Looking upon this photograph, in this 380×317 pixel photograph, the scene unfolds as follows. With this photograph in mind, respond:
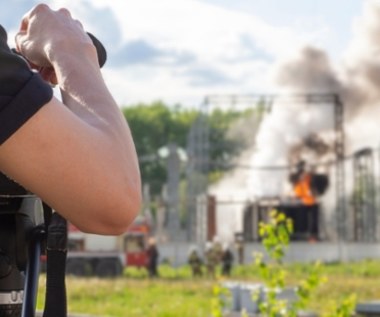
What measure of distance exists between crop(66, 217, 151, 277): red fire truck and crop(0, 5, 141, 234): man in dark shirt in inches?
1364

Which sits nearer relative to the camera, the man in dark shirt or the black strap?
the man in dark shirt

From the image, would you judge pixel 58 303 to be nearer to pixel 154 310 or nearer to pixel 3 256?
pixel 3 256

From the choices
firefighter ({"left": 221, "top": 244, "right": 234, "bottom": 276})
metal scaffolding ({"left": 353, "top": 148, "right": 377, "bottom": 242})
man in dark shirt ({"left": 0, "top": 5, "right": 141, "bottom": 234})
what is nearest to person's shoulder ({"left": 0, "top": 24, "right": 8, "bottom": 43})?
man in dark shirt ({"left": 0, "top": 5, "right": 141, "bottom": 234})

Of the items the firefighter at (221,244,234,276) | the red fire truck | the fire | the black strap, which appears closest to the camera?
the black strap

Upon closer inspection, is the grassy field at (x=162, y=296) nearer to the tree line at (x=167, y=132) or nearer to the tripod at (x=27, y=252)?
the tripod at (x=27, y=252)

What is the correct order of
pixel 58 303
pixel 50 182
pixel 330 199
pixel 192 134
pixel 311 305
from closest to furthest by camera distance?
pixel 50 182 < pixel 58 303 < pixel 311 305 < pixel 192 134 < pixel 330 199

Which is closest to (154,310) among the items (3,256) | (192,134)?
(3,256)

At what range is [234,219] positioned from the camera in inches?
1869

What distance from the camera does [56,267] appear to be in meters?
1.49

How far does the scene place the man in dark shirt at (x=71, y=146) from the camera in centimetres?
133

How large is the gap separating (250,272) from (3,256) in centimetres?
3399

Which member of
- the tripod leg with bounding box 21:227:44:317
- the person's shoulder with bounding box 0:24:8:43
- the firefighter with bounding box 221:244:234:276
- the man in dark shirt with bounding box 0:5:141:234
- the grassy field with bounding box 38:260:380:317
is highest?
the firefighter with bounding box 221:244:234:276

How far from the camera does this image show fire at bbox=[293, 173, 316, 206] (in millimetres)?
50469

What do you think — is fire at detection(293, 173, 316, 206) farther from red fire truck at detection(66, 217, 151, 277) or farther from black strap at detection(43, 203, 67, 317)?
black strap at detection(43, 203, 67, 317)
